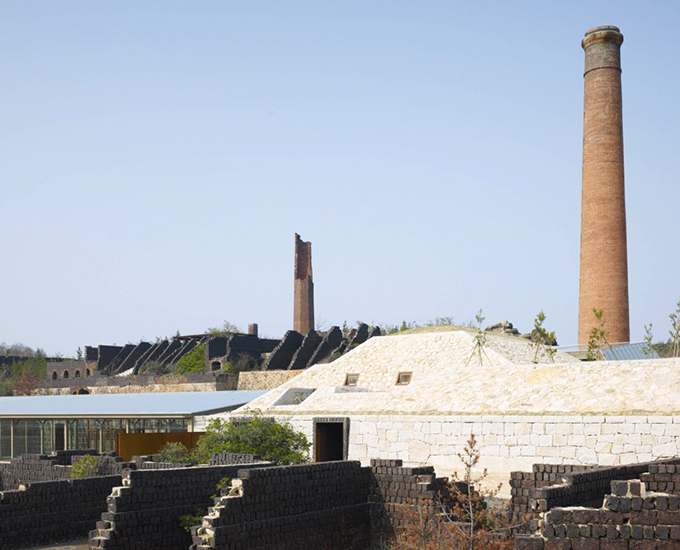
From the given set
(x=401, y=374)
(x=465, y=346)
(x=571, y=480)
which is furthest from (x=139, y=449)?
(x=571, y=480)

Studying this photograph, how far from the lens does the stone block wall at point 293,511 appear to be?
1339 cm

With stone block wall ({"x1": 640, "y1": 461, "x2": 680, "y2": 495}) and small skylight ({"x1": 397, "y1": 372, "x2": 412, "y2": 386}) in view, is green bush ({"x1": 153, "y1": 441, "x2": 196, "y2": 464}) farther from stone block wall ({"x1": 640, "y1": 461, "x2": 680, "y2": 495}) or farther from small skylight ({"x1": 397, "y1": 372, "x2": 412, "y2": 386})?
stone block wall ({"x1": 640, "y1": 461, "x2": 680, "y2": 495})

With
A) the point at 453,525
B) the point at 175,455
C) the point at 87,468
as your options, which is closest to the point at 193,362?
the point at 175,455

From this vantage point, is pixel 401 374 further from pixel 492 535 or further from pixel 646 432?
pixel 492 535

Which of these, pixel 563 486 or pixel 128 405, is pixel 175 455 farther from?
pixel 563 486

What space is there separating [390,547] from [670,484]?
5.21 metres

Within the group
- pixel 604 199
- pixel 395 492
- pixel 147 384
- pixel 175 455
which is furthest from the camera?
pixel 147 384

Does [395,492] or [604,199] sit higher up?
[604,199]

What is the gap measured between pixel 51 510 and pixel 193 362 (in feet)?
154

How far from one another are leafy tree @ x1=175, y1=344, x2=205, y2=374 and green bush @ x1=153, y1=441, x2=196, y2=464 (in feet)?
117

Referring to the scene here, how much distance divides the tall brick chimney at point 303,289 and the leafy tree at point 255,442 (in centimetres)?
4355

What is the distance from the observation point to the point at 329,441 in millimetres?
26000

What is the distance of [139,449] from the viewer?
2755 centimetres

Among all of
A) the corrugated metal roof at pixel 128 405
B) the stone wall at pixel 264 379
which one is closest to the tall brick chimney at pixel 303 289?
the stone wall at pixel 264 379
